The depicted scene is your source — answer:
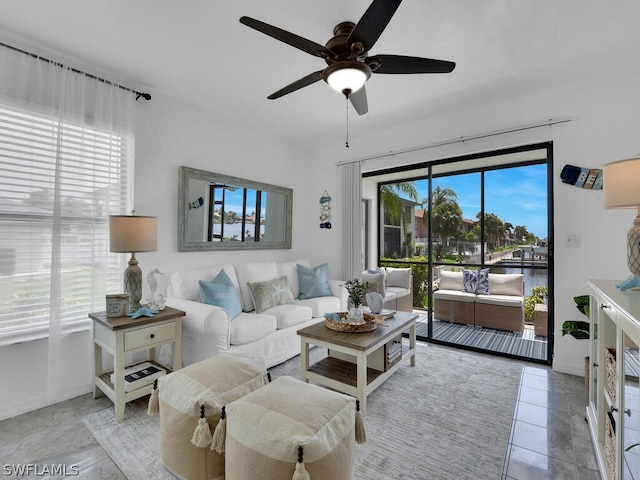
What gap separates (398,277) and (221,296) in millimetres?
2784

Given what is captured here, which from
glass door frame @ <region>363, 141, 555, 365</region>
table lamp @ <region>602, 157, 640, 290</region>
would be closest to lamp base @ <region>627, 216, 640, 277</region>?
table lamp @ <region>602, 157, 640, 290</region>

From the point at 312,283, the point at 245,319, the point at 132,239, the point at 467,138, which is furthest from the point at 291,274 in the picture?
the point at 467,138

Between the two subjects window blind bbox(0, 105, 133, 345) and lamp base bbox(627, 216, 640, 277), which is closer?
lamp base bbox(627, 216, 640, 277)

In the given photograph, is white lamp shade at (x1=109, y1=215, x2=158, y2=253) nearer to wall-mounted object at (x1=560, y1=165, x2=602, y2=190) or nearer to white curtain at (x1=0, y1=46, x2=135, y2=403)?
white curtain at (x1=0, y1=46, x2=135, y2=403)

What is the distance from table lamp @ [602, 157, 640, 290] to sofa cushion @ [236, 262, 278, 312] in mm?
2881

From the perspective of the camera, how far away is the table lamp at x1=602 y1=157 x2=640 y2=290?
1.55 meters

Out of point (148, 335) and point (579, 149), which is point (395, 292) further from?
point (148, 335)

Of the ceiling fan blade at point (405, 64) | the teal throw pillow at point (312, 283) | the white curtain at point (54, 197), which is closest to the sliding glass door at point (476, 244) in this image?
the teal throw pillow at point (312, 283)

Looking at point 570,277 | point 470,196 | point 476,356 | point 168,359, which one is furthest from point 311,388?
point 470,196

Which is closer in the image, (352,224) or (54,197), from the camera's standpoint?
(54,197)

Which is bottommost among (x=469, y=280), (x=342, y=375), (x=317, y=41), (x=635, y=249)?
(x=342, y=375)

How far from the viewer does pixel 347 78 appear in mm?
1691

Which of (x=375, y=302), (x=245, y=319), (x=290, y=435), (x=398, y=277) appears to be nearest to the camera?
(x=290, y=435)

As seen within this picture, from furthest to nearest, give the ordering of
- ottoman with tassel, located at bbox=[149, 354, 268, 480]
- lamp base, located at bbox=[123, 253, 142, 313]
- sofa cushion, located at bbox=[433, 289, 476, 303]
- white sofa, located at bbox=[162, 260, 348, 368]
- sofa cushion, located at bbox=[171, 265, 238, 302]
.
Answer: sofa cushion, located at bbox=[433, 289, 476, 303]
sofa cushion, located at bbox=[171, 265, 238, 302]
white sofa, located at bbox=[162, 260, 348, 368]
lamp base, located at bbox=[123, 253, 142, 313]
ottoman with tassel, located at bbox=[149, 354, 268, 480]
